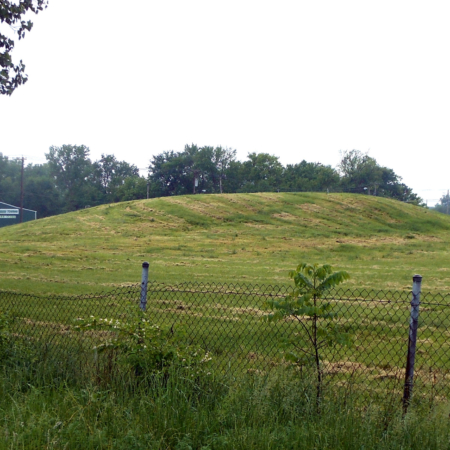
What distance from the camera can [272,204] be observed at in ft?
182

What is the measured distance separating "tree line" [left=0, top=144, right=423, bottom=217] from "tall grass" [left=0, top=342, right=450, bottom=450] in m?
80.4

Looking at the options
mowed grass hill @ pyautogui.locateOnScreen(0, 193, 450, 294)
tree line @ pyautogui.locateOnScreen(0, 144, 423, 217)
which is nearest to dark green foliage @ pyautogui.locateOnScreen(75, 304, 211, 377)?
mowed grass hill @ pyautogui.locateOnScreen(0, 193, 450, 294)

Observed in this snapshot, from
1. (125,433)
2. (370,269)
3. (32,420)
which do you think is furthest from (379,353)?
(370,269)

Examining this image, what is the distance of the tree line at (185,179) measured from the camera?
92188 millimetres

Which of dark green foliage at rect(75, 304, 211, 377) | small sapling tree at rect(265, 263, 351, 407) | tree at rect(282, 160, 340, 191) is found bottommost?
dark green foliage at rect(75, 304, 211, 377)

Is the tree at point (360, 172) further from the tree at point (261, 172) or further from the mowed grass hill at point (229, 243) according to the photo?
the mowed grass hill at point (229, 243)

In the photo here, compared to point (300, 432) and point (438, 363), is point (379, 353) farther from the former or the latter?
point (300, 432)

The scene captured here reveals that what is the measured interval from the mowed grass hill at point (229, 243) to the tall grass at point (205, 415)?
415 inches

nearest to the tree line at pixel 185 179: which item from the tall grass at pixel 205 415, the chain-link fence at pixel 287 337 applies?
the chain-link fence at pixel 287 337

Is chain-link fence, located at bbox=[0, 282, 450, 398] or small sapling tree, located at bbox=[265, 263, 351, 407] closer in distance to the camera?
small sapling tree, located at bbox=[265, 263, 351, 407]

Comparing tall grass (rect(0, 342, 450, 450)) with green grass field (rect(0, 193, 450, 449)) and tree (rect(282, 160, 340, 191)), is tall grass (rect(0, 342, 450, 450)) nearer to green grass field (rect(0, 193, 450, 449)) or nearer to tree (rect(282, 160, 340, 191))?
green grass field (rect(0, 193, 450, 449))

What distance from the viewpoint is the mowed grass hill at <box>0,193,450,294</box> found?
20.7 meters

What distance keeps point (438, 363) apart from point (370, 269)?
17.3 meters

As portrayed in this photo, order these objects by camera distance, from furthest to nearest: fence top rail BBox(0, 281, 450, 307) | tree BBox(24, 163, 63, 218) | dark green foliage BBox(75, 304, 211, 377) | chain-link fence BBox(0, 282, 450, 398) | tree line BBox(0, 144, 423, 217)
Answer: tree BBox(24, 163, 63, 218)
tree line BBox(0, 144, 423, 217)
fence top rail BBox(0, 281, 450, 307)
chain-link fence BBox(0, 282, 450, 398)
dark green foliage BBox(75, 304, 211, 377)
